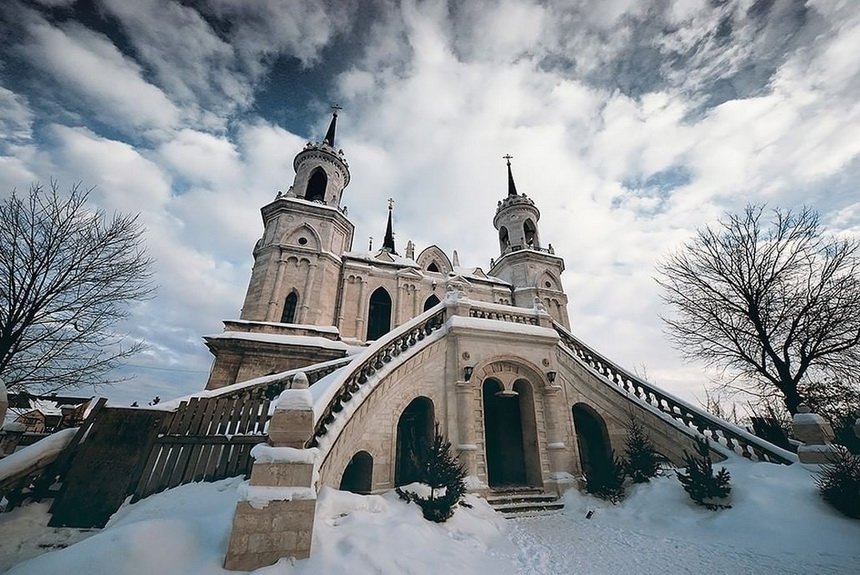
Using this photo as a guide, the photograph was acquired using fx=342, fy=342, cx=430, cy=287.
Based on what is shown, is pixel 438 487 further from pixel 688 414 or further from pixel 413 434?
pixel 688 414

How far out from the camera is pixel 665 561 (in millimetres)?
5781

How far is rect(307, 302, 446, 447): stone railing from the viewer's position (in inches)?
278

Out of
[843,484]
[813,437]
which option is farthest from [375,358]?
[813,437]

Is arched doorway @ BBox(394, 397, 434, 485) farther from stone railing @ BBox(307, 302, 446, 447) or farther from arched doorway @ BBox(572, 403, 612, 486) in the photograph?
arched doorway @ BBox(572, 403, 612, 486)

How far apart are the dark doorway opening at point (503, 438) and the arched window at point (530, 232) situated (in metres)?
20.3

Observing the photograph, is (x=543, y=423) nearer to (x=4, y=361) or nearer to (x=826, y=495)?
(x=826, y=495)

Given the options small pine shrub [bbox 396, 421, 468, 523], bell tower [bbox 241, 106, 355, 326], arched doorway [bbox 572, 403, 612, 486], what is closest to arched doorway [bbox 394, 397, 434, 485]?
small pine shrub [bbox 396, 421, 468, 523]

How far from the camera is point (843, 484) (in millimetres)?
6207

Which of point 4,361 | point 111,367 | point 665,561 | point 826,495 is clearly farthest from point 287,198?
point 826,495

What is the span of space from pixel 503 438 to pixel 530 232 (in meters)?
A: 22.5

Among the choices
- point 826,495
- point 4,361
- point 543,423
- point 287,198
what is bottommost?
point 826,495

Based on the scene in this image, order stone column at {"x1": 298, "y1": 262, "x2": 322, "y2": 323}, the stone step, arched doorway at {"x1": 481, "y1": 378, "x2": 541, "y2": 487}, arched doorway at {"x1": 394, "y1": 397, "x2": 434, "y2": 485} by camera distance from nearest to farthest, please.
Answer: the stone step < arched doorway at {"x1": 394, "y1": 397, "x2": 434, "y2": 485} < arched doorway at {"x1": 481, "y1": 378, "x2": 541, "y2": 487} < stone column at {"x1": 298, "y1": 262, "x2": 322, "y2": 323}

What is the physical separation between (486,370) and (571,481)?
4057 millimetres

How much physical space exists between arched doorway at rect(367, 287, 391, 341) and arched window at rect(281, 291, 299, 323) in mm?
4612
